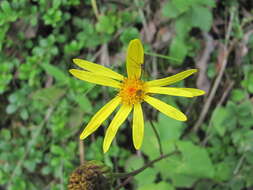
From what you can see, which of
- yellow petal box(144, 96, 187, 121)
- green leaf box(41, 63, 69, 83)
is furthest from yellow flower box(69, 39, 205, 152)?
green leaf box(41, 63, 69, 83)

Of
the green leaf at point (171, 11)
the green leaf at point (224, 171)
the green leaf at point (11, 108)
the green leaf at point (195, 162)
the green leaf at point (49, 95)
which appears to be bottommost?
the green leaf at point (224, 171)

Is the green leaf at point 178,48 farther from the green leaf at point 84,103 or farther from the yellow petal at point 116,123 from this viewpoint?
the yellow petal at point 116,123

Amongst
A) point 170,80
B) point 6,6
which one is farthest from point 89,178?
point 6,6

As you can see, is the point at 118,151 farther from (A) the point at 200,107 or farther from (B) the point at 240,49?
(B) the point at 240,49

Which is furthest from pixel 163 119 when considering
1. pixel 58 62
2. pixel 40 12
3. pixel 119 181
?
pixel 40 12

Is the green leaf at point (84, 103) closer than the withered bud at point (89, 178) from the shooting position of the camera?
No

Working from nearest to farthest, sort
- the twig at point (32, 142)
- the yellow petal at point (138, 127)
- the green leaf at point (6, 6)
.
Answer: the yellow petal at point (138, 127)
the green leaf at point (6, 6)
the twig at point (32, 142)

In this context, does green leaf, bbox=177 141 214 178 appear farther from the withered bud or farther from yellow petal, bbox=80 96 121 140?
the withered bud

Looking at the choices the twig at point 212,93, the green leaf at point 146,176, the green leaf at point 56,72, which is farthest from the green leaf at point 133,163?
the green leaf at point 56,72

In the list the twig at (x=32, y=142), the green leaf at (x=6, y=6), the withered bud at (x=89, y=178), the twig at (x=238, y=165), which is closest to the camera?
the withered bud at (x=89, y=178)

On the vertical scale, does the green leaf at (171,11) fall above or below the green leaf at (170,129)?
above
